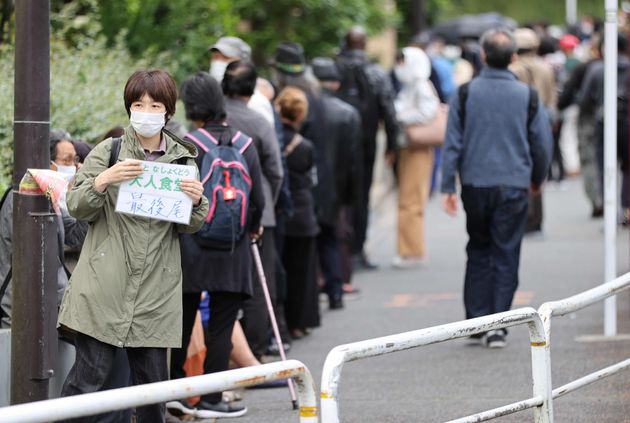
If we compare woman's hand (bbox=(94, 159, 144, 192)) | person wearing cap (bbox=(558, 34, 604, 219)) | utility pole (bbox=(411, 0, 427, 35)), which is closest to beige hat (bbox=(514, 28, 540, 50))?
person wearing cap (bbox=(558, 34, 604, 219))

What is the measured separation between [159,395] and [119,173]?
1.59m

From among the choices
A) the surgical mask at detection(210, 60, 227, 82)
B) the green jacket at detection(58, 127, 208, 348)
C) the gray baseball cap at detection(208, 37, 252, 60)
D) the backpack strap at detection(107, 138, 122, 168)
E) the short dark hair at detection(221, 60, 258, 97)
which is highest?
the gray baseball cap at detection(208, 37, 252, 60)

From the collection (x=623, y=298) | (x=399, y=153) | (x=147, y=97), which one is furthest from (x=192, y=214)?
(x=399, y=153)

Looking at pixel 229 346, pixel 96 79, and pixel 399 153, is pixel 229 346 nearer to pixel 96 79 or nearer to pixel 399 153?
pixel 96 79

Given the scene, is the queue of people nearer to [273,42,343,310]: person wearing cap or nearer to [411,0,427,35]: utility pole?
[273,42,343,310]: person wearing cap

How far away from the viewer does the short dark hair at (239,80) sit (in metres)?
7.99

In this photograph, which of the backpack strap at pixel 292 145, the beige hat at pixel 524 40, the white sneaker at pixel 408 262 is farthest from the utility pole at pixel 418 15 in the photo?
the backpack strap at pixel 292 145

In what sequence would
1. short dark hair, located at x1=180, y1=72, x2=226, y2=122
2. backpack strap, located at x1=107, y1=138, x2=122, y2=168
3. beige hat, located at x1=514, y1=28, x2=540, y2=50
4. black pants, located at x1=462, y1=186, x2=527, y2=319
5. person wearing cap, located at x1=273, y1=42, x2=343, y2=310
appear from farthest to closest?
beige hat, located at x1=514, y1=28, x2=540, y2=50
person wearing cap, located at x1=273, y1=42, x2=343, y2=310
black pants, located at x1=462, y1=186, x2=527, y2=319
short dark hair, located at x1=180, y1=72, x2=226, y2=122
backpack strap, located at x1=107, y1=138, x2=122, y2=168

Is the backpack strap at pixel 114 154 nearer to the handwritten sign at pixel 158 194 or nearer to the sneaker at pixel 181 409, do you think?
the handwritten sign at pixel 158 194

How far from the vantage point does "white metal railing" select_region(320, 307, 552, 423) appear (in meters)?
4.28

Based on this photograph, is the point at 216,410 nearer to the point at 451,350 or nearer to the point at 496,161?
the point at 451,350

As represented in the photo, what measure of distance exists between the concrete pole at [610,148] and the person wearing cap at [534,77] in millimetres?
4585

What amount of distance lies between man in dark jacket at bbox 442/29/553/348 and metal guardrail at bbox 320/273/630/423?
2584mm

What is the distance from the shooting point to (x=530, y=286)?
11.6 metres
